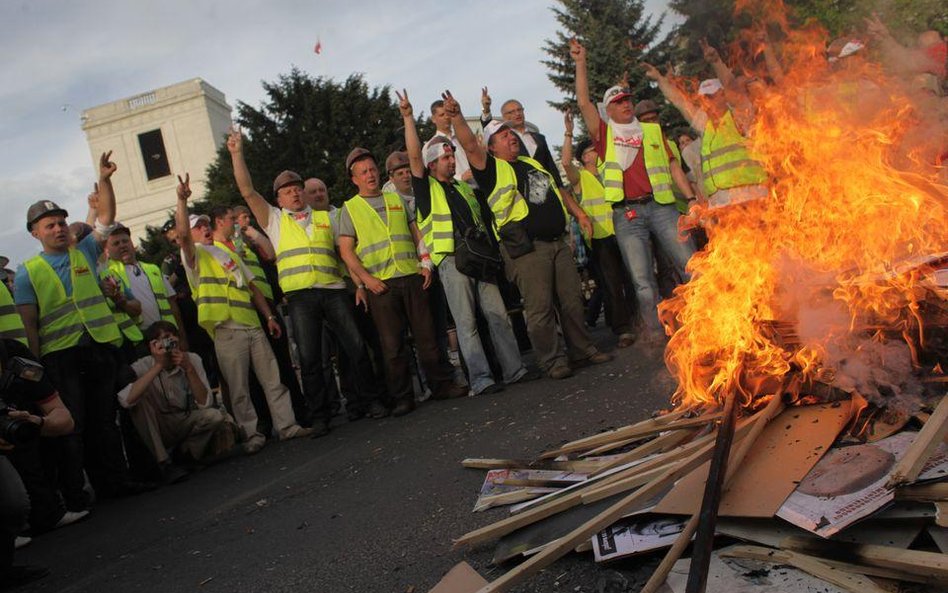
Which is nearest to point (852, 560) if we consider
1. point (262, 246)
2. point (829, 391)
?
point (829, 391)

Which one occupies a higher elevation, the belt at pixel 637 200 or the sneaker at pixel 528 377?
the belt at pixel 637 200

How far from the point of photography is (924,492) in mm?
2451

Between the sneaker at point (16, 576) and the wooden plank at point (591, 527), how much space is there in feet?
10.7

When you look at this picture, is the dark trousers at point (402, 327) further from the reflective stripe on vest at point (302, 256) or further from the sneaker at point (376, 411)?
the reflective stripe on vest at point (302, 256)

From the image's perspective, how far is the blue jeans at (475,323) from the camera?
7.22 metres

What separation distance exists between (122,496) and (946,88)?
813 cm

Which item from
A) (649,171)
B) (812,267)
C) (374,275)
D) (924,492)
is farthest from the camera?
(649,171)

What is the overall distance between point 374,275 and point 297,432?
168cm

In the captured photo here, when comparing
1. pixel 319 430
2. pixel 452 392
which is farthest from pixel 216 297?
pixel 452 392

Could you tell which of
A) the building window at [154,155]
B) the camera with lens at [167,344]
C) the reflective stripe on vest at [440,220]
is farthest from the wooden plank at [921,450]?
the building window at [154,155]

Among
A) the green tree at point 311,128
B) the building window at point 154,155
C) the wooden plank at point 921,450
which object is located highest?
the building window at point 154,155

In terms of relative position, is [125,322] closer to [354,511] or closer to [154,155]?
[354,511]

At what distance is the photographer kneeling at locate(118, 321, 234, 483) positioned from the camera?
6660 millimetres

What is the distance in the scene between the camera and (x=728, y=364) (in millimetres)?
3586
